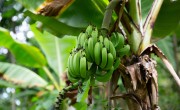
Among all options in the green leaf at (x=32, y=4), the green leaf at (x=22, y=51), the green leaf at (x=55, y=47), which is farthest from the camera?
the green leaf at (x=55, y=47)

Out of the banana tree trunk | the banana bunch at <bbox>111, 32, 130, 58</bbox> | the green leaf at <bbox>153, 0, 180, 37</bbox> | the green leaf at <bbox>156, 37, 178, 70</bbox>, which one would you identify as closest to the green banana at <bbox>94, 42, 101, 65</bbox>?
the banana bunch at <bbox>111, 32, 130, 58</bbox>

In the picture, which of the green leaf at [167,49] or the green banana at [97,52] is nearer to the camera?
the green banana at [97,52]

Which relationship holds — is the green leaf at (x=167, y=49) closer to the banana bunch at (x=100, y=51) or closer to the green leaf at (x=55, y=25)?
the green leaf at (x=55, y=25)

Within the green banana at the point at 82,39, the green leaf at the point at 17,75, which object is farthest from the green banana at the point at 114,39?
the green leaf at the point at 17,75

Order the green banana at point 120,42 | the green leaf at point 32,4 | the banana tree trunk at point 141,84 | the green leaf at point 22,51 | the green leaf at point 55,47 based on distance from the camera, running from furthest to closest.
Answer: the green leaf at point 55,47, the green leaf at point 22,51, the green leaf at point 32,4, the banana tree trunk at point 141,84, the green banana at point 120,42

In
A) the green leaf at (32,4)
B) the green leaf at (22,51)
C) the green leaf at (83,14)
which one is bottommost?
the green leaf at (83,14)

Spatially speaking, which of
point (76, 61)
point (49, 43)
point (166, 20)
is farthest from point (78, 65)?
point (49, 43)

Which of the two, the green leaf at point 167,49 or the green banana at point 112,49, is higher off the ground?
the green leaf at point 167,49

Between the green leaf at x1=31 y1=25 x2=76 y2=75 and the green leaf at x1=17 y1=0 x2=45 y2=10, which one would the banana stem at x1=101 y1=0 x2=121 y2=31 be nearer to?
the green leaf at x1=17 y1=0 x2=45 y2=10
